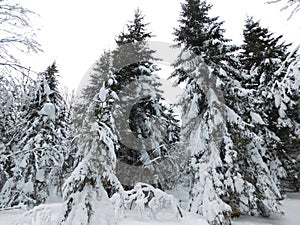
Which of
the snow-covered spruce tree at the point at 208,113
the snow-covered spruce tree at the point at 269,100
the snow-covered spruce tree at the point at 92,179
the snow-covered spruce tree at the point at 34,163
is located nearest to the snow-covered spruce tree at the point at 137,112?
the snow-covered spruce tree at the point at 208,113

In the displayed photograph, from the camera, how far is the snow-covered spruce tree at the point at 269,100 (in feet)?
48.4

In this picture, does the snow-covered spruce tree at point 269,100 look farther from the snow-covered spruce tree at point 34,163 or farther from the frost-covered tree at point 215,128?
the snow-covered spruce tree at point 34,163

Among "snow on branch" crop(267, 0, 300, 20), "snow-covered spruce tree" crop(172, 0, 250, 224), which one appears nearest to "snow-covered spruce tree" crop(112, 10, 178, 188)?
"snow-covered spruce tree" crop(172, 0, 250, 224)

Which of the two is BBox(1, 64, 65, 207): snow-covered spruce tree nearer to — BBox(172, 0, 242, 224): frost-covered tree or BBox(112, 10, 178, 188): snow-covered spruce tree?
BBox(112, 10, 178, 188): snow-covered spruce tree

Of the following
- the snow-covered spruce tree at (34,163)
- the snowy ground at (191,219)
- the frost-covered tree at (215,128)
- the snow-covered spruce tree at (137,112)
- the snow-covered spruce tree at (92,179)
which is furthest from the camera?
the snow-covered spruce tree at (34,163)

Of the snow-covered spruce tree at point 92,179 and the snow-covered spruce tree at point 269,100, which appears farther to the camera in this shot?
the snow-covered spruce tree at point 269,100

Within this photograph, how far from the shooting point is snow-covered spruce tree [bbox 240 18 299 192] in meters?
14.8

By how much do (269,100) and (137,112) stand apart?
8.20 m

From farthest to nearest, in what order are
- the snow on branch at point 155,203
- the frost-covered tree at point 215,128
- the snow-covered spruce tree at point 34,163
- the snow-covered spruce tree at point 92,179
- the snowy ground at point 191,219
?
1. the snow-covered spruce tree at point 34,163
2. the frost-covered tree at point 215,128
3. the snow on branch at point 155,203
4. the snowy ground at point 191,219
5. the snow-covered spruce tree at point 92,179

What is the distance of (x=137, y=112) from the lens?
531 inches

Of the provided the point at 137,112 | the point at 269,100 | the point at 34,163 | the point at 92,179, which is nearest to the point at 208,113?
the point at 137,112

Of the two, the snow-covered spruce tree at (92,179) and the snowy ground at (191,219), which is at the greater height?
the snow-covered spruce tree at (92,179)

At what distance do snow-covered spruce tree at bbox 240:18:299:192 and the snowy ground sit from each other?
5.75 feet

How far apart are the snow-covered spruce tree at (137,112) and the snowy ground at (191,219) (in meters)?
4.26
